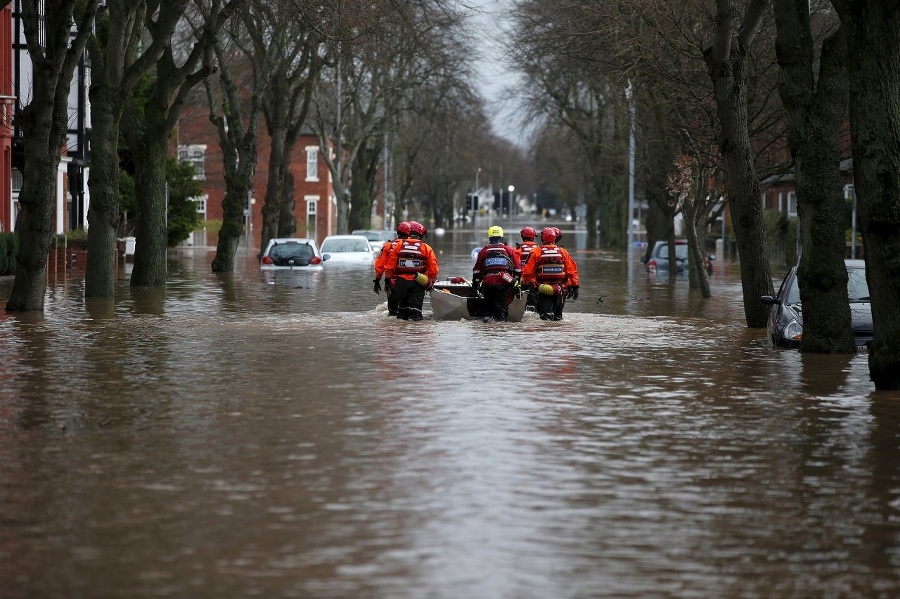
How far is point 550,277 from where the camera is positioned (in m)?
24.8

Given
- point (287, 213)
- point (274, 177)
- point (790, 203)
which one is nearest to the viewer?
point (274, 177)

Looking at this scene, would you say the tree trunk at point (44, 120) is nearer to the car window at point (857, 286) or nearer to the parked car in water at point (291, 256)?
the car window at point (857, 286)

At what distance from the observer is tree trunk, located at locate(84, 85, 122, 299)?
29.6m

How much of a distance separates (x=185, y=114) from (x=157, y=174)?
52302mm

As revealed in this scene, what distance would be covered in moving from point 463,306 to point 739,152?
5105 mm

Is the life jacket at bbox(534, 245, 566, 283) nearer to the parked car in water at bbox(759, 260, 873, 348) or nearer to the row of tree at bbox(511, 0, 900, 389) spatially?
the row of tree at bbox(511, 0, 900, 389)

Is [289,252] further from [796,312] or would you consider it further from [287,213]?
[796,312]

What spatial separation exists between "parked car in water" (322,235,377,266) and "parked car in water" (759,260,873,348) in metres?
29.7

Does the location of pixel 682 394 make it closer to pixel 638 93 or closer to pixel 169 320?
pixel 169 320

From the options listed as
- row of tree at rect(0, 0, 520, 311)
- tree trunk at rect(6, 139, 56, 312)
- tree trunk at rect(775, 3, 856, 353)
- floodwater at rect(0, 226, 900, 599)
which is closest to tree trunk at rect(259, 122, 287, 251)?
row of tree at rect(0, 0, 520, 311)

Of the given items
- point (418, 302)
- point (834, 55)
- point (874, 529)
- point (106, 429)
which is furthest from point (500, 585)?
point (418, 302)

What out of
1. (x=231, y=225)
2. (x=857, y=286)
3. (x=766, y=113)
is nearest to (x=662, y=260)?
(x=231, y=225)

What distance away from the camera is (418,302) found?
24828 millimetres

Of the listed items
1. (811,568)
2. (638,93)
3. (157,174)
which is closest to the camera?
(811,568)
